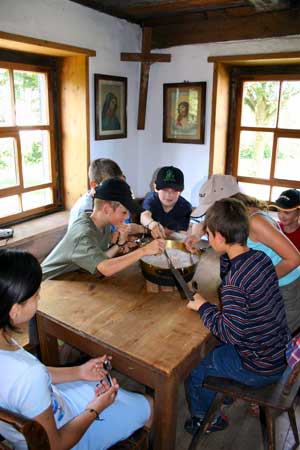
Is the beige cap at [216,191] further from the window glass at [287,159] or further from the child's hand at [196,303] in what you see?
the window glass at [287,159]

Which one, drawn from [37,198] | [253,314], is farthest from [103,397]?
[37,198]

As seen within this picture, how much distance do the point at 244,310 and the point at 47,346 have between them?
2.87 feet

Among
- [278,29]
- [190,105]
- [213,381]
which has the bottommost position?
[213,381]

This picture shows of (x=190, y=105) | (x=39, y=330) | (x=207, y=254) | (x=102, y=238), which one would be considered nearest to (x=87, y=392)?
(x=39, y=330)

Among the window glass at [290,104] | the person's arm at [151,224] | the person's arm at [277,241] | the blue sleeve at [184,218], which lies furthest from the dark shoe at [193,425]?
the window glass at [290,104]

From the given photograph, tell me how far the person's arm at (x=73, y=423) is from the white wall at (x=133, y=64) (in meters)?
2.20

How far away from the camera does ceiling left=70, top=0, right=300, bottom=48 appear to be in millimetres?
2668

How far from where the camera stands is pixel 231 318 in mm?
1344


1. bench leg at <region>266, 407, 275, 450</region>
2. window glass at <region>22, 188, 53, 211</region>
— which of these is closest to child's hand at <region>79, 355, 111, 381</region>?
bench leg at <region>266, 407, 275, 450</region>

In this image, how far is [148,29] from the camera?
322 centimetres

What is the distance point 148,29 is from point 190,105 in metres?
0.76

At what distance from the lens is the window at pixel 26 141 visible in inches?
105

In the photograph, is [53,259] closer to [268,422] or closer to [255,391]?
[255,391]

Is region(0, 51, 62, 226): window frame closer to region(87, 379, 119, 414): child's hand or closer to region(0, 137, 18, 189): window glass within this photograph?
region(0, 137, 18, 189): window glass
